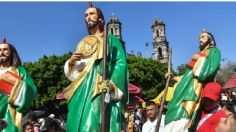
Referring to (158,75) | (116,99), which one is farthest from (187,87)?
(158,75)

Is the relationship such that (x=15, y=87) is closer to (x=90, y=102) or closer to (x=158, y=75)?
(x=90, y=102)

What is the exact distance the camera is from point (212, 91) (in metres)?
6.88

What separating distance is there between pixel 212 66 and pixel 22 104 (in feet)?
9.11

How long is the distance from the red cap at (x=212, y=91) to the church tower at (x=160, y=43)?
109 meters

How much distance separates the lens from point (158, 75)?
58.6 metres

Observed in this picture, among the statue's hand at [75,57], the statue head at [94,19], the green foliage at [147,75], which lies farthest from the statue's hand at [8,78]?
the green foliage at [147,75]

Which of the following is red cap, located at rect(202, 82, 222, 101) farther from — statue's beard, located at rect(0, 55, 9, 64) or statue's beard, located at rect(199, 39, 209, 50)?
statue's beard, located at rect(0, 55, 9, 64)

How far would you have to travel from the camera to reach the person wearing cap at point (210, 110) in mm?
6855

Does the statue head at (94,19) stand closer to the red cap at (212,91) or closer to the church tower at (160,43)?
the red cap at (212,91)

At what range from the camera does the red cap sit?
22.5 feet

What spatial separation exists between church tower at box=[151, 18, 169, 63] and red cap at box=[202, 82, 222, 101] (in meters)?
109

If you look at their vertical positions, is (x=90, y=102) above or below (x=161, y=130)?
above

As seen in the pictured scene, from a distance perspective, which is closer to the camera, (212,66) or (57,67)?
(212,66)

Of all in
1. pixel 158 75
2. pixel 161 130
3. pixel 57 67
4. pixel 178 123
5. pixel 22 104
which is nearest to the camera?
pixel 22 104
